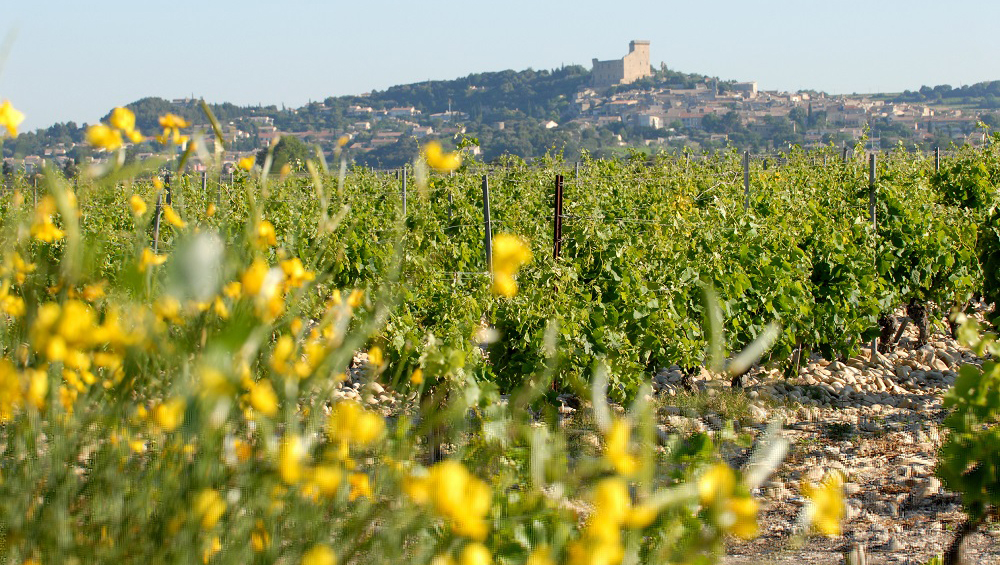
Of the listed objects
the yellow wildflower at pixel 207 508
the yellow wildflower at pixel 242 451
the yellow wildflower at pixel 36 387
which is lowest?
the yellow wildflower at pixel 207 508

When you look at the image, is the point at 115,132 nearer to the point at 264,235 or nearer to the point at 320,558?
the point at 264,235

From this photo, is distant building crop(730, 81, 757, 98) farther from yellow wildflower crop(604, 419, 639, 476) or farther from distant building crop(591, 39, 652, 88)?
yellow wildflower crop(604, 419, 639, 476)

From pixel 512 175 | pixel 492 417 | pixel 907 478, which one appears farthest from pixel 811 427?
pixel 512 175

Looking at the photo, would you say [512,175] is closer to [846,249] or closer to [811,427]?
[846,249]

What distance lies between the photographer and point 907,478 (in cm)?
435

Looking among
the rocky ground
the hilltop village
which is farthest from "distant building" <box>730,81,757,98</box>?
the rocky ground

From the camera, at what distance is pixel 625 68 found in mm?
102562

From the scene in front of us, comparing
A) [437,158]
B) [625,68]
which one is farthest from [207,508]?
[625,68]

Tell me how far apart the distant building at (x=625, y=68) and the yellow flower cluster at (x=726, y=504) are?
95.6m

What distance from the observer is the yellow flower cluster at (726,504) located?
118cm

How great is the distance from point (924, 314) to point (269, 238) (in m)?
7.10

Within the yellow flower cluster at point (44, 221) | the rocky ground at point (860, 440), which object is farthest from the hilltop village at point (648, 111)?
the yellow flower cluster at point (44, 221)

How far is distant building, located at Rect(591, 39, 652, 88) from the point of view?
98.2m

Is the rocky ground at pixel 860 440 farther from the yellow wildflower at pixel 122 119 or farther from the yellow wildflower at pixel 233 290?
the yellow wildflower at pixel 122 119
